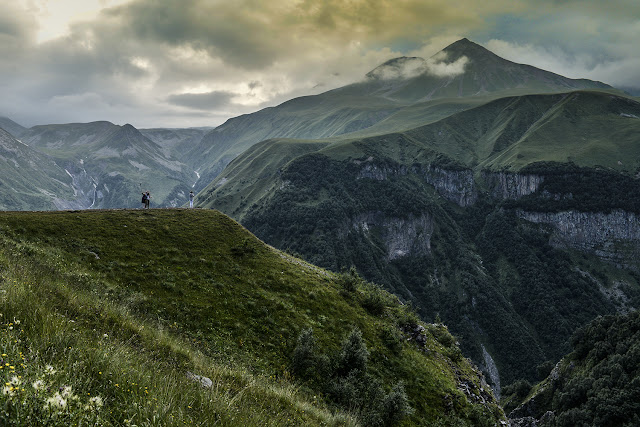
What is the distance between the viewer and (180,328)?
18.0m

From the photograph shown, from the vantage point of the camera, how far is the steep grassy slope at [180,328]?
5.86 m

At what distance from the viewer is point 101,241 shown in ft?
83.5

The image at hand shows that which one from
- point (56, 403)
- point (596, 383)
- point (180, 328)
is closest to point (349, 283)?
point (180, 328)

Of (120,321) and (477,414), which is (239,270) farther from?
(477,414)

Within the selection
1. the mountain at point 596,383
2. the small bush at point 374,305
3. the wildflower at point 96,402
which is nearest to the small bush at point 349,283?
the small bush at point 374,305

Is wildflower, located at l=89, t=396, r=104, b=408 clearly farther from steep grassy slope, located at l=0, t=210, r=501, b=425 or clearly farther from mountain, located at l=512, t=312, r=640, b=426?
mountain, located at l=512, t=312, r=640, b=426

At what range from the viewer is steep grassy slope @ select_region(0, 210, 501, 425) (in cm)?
586

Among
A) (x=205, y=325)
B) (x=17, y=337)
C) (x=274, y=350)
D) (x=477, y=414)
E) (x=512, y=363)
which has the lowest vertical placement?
(x=512, y=363)

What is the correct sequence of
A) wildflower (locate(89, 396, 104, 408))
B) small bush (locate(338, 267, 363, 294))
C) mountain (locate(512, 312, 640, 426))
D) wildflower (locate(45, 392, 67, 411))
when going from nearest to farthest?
1. wildflower (locate(45, 392, 67, 411))
2. wildflower (locate(89, 396, 104, 408))
3. small bush (locate(338, 267, 363, 294))
4. mountain (locate(512, 312, 640, 426))

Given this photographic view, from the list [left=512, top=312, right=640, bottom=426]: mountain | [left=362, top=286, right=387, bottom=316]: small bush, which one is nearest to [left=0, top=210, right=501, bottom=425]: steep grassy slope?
[left=362, top=286, right=387, bottom=316]: small bush

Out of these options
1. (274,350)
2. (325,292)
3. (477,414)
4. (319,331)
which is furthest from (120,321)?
(477,414)

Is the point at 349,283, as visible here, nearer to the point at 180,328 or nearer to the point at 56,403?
the point at 180,328

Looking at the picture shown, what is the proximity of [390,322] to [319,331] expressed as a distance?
10.9 metres

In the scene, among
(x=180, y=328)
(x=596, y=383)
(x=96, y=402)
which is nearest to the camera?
(x=96, y=402)
